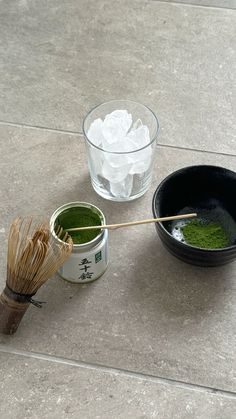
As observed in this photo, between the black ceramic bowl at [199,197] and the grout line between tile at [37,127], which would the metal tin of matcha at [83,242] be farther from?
the grout line between tile at [37,127]

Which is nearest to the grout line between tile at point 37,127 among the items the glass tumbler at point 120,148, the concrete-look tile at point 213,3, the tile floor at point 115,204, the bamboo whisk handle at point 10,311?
the tile floor at point 115,204

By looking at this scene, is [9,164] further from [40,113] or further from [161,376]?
[161,376]

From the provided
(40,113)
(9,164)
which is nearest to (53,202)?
(9,164)

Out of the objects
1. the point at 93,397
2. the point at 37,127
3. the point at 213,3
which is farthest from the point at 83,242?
the point at 213,3

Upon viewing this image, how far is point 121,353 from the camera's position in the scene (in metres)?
0.89

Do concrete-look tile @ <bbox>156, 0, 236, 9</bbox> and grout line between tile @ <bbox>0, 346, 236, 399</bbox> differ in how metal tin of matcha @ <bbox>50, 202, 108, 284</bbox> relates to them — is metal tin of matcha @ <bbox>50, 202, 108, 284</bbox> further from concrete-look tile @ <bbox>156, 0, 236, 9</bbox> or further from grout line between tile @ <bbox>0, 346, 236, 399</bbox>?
concrete-look tile @ <bbox>156, 0, 236, 9</bbox>

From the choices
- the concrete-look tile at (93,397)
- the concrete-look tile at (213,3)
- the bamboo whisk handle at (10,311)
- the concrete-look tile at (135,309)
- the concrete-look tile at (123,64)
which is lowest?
the concrete-look tile at (93,397)

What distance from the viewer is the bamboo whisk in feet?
2.65

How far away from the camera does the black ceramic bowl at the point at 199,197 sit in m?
0.97

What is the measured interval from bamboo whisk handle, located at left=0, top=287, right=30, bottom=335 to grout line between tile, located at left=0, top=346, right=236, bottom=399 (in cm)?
4

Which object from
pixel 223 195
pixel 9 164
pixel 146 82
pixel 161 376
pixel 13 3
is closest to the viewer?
pixel 161 376

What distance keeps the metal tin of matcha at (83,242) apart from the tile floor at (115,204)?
30 mm

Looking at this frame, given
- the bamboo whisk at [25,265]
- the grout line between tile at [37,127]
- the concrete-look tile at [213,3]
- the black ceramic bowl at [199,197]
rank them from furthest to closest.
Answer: the concrete-look tile at [213,3] < the grout line between tile at [37,127] < the black ceramic bowl at [199,197] < the bamboo whisk at [25,265]

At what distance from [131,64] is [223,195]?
0.47 m
